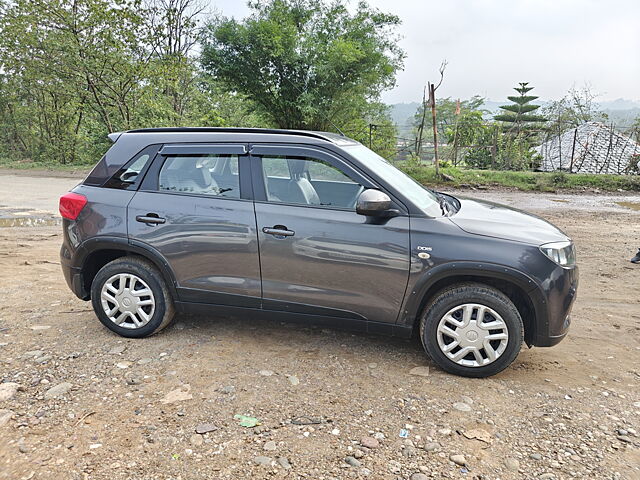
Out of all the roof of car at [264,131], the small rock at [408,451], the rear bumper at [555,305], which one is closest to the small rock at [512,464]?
the small rock at [408,451]

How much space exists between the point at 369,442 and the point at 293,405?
0.58m

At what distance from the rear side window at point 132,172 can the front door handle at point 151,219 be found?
0.92 ft

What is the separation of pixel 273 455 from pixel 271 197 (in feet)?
6.05

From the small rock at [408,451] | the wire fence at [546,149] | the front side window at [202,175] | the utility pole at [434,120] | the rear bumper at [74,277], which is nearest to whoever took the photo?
the small rock at [408,451]

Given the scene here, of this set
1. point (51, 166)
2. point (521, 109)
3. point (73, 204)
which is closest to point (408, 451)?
point (73, 204)

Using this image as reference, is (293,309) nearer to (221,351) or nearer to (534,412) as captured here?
(221,351)

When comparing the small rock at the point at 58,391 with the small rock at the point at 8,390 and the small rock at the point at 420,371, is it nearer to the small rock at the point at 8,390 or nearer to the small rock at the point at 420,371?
the small rock at the point at 8,390

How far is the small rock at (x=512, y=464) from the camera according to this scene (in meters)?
2.54

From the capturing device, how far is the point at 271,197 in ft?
12.0

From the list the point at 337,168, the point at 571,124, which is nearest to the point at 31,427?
the point at 337,168

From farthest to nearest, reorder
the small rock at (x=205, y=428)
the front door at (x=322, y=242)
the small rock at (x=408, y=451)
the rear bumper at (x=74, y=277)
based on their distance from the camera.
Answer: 1. the rear bumper at (x=74, y=277)
2. the front door at (x=322, y=242)
3. the small rock at (x=205, y=428)
4. the small rock at (x=408, y=451)

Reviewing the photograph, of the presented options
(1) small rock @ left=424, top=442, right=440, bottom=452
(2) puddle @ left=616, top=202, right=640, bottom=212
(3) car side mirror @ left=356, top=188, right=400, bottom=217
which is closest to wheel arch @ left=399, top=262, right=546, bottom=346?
(3) car side mirror @ left=356, top=188, right=400, bottom=217

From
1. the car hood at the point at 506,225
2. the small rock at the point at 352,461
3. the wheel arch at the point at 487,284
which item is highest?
the car hood at the point at 506,225

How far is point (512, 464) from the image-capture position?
8.44 feet
